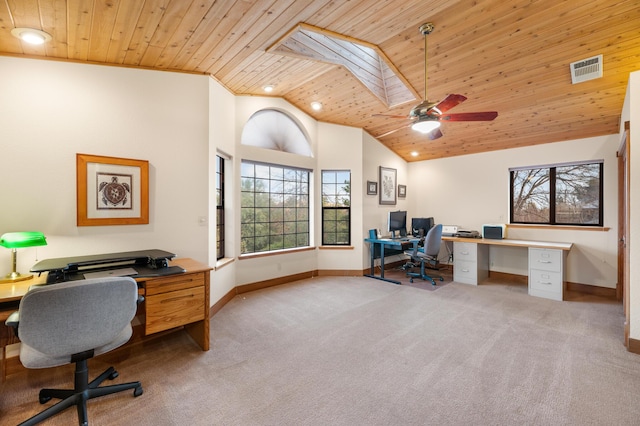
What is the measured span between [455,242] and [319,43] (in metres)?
3.97

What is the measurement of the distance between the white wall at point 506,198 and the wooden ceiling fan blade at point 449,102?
319 cm

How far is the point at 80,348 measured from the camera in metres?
1.58

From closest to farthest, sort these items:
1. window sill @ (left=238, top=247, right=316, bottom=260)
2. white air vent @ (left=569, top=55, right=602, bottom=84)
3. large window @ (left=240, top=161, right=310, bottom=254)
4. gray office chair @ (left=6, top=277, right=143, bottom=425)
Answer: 1. gray office chair @ (left=6, top=277, right=143, bottom=425)
2. white air vent @ (left=569, top=55, right=602, bottom=84)
3. window sill @ (left=238, top=247, right=316, bottom=260)
4. large window @ (left=240, top=161, right=310, bottom=254)

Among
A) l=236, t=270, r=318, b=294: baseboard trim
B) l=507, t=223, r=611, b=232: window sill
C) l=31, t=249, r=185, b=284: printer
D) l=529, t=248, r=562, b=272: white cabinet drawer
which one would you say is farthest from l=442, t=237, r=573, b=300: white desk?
l=31, t=249, r=185, b=284: printer

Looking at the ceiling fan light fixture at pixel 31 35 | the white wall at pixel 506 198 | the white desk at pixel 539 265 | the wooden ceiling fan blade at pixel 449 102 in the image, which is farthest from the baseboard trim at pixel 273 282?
the wooden ceiling fan blade at pixel 449 102

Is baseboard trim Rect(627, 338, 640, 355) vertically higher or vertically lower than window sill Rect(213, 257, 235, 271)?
lower

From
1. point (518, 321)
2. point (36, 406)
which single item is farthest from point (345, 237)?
point (36, 406)

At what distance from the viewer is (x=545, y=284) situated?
4.14 m

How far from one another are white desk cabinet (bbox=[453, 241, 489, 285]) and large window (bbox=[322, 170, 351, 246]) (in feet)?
6.44

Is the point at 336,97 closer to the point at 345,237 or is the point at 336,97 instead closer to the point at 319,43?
the point at 319,43

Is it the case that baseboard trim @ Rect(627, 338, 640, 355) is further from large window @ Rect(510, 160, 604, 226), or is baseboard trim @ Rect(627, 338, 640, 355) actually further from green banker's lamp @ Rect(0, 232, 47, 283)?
green banker's lamp @ Rect(0, 232, 47, 283)

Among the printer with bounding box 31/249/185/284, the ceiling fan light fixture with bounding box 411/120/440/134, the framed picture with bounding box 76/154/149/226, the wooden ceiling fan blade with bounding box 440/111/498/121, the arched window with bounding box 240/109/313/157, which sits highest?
the arched window with bounding box 240/109/313/157

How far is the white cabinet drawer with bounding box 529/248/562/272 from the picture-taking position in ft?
13.3

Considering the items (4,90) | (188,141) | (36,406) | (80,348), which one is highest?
Result: (4,90)
